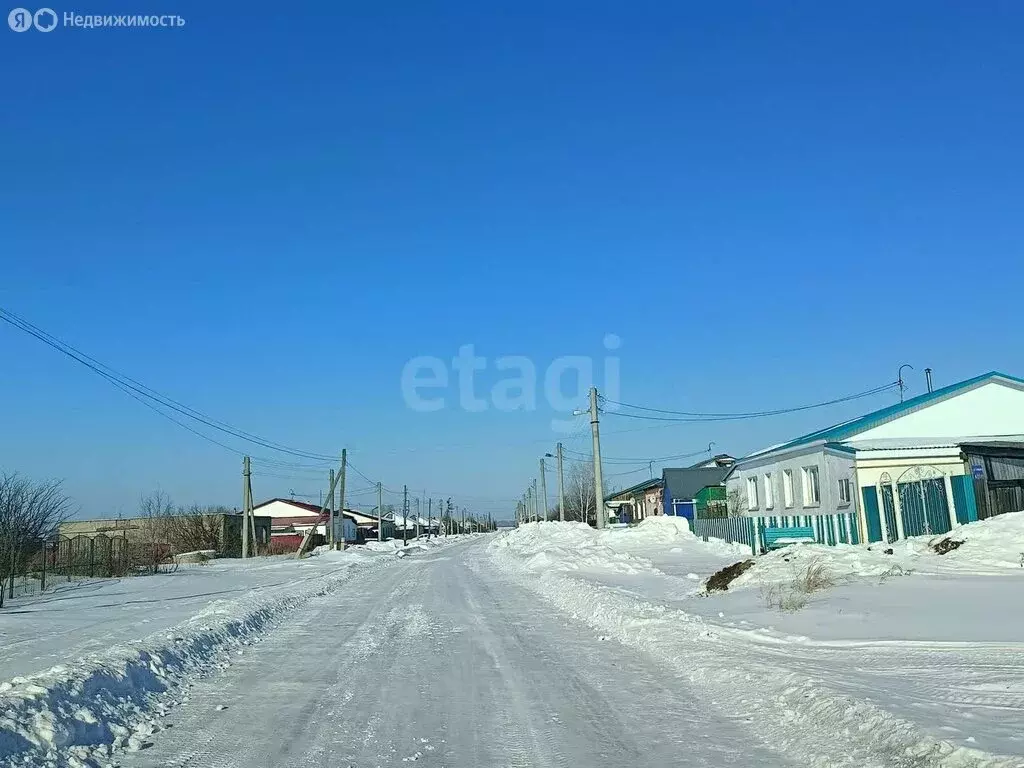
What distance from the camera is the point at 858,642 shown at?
32.8 ft

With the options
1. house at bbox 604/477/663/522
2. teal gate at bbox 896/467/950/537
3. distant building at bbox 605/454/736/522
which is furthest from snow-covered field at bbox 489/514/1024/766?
house at bbox 604/477/663/522

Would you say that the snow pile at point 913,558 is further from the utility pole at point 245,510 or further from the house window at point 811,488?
the utility pole at point 245,510

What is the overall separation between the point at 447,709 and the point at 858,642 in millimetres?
5223

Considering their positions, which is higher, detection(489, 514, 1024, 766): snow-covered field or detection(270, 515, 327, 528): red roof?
detection(270, 515, 327, 528): red roof

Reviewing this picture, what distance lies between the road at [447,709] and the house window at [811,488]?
19.6m

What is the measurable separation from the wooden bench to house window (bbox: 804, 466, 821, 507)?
20.5 ft

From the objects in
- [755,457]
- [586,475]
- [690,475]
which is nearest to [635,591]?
[755,457]

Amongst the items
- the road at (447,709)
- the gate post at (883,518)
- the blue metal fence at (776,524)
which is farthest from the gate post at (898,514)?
the road at (447,709)

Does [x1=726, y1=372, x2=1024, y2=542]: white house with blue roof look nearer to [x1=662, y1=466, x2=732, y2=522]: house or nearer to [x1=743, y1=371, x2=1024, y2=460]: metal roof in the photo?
[x1=743, y1=371, x2=1024, y2=460]: metal roof

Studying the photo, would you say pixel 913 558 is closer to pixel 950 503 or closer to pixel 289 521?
pixel 950 503

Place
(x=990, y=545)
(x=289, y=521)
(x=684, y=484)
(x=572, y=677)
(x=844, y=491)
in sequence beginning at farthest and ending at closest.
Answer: (x=289, y=521), (x=684, y=484), (x=844, y=491), (x=990, y=545), (x=572, y=677)

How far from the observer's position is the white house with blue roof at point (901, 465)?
2222 centimetres

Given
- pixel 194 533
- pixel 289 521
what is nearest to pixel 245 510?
pixel 194 533

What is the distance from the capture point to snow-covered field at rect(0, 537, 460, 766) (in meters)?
6.72
